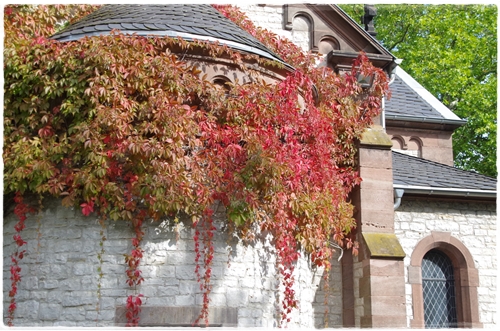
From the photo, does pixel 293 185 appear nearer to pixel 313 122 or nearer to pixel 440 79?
pixel 313 122

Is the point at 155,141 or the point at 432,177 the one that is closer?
the point at 155,141

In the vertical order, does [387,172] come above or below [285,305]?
above

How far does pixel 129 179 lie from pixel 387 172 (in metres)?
4.41

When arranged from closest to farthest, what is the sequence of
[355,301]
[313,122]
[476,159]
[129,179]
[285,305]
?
[129,179] < [285,305] < [313,122] < [355,301] < [476,159]

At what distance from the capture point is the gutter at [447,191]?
12.1 meters

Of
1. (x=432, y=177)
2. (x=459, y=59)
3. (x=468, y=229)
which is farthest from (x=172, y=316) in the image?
(x=459, y=59)

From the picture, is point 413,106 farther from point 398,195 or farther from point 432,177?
point 398,195

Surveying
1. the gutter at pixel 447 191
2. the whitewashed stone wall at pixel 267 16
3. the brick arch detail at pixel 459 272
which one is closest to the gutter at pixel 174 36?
the whitewashed stone wall at pixel 267 16

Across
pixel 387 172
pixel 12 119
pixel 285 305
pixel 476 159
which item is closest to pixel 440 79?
pixel 476 159

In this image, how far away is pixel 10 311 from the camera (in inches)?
351

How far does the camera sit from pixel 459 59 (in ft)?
→ 69.4

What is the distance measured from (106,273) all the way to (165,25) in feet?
10.5

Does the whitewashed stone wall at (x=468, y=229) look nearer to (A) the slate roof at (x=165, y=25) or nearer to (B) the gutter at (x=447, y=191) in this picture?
(B) the gutter at (x=447, y=191)

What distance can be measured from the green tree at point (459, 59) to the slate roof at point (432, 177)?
699 centimetres
